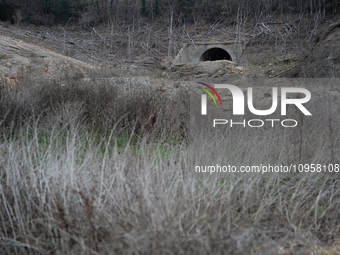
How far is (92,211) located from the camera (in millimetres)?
1941

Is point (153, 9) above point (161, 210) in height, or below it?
above

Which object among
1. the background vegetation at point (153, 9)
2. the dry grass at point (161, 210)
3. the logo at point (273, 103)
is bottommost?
the dry grass at point (161, 210)

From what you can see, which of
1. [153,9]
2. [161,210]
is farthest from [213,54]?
[161,210]

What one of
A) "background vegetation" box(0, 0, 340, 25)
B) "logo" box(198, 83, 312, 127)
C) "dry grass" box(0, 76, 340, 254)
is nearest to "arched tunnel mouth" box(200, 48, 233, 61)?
"background vegetation" box(0, 0, 340, 25)

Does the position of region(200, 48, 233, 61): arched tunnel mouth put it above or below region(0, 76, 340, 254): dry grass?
above

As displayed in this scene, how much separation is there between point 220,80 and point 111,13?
832 inches

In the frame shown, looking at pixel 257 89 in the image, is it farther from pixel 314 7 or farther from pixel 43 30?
pixel 43 30

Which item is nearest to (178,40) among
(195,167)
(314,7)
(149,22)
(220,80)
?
(149,22)

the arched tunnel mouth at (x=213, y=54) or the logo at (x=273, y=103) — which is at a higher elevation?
the arched tunnel mouth at (x=213, y=54)

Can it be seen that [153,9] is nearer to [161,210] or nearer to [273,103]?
[273,103]

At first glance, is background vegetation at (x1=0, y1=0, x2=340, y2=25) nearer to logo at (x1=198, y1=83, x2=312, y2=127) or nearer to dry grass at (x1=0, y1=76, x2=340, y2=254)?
logo at (x1=198, y1=83, x2=312, y2=127)

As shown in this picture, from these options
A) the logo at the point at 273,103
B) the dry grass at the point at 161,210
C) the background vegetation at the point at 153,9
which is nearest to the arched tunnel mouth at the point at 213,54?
the background vegetation at the point at 153,9

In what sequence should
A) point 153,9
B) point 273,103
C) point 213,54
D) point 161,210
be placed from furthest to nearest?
point 153,9 < point 213,54 < point 273,103 < point 161,210

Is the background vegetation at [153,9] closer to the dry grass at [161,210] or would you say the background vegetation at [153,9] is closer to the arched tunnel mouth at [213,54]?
the arched tunnel mouth at [213,54]
